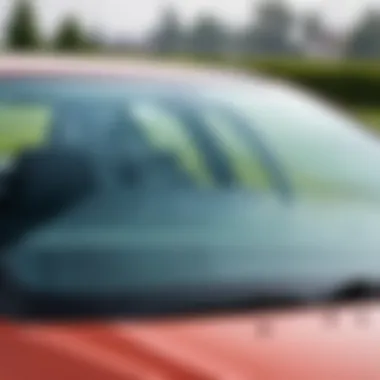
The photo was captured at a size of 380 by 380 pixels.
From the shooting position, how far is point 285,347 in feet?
10.0

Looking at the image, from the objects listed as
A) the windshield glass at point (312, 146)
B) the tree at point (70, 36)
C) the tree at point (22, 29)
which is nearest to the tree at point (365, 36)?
the tree at point (70, 36)

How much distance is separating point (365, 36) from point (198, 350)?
35.1 m

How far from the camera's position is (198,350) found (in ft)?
9.90

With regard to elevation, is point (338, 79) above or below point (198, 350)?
above

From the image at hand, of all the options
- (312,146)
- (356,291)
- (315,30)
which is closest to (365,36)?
(315,30)

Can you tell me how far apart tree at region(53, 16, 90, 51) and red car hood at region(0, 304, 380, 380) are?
45.2m

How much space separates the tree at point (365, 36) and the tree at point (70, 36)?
841cm

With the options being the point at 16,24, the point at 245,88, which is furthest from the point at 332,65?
the point at 245,88

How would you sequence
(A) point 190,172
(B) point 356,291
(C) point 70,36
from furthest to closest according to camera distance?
(C) point 70,36 < (A) point 190,172 < (B) point 356,291

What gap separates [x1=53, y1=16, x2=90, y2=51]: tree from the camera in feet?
159

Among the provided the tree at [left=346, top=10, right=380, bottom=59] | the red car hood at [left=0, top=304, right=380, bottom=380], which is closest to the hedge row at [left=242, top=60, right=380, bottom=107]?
the tree at [left=346, top=10, right=380, bottom=59]

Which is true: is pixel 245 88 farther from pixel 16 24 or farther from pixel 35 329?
pixel 16 24

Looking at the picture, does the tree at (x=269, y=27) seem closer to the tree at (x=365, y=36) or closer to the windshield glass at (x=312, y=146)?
the tree at (x=365, y=36)

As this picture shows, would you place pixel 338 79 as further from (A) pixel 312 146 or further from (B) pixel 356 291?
(B) pixel 356 291
